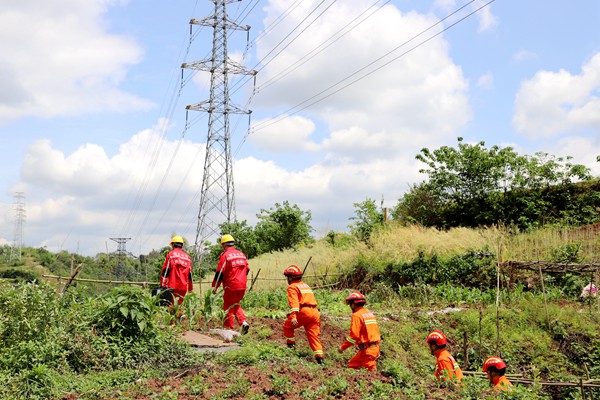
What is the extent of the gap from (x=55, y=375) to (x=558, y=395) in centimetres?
836

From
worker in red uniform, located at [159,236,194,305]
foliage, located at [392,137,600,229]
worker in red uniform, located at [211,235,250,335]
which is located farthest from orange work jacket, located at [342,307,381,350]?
foliage, located at [392,137,600,229]

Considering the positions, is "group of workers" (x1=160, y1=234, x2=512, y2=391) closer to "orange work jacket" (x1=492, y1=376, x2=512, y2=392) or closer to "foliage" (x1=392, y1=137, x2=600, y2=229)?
"orange work jacket" (x1=492, y1=376, x2=512, y2=392)

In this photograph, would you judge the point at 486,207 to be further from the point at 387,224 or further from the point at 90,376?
the point at 90,376

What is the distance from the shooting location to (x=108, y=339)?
834cm

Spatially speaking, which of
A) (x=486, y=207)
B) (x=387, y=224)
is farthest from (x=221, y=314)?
(x=486, y=207)

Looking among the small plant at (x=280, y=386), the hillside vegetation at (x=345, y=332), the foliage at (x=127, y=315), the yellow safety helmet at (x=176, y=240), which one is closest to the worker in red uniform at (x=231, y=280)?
the hillside vegetation at (x=345, y=332)

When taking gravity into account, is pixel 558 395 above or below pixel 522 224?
below

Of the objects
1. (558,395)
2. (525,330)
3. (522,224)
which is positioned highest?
(522,224)

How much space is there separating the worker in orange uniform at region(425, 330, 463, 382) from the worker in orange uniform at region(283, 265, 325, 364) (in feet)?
5.66

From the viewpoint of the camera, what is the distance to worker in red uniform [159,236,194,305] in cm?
1218

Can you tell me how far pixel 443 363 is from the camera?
27.2 feet

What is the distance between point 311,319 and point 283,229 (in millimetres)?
26308

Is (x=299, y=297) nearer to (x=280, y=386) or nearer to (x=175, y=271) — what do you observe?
(x=280, y=386)

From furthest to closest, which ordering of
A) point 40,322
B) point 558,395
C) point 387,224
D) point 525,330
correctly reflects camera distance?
point 387,224
point 525,330
point 558,395
point 40,322
